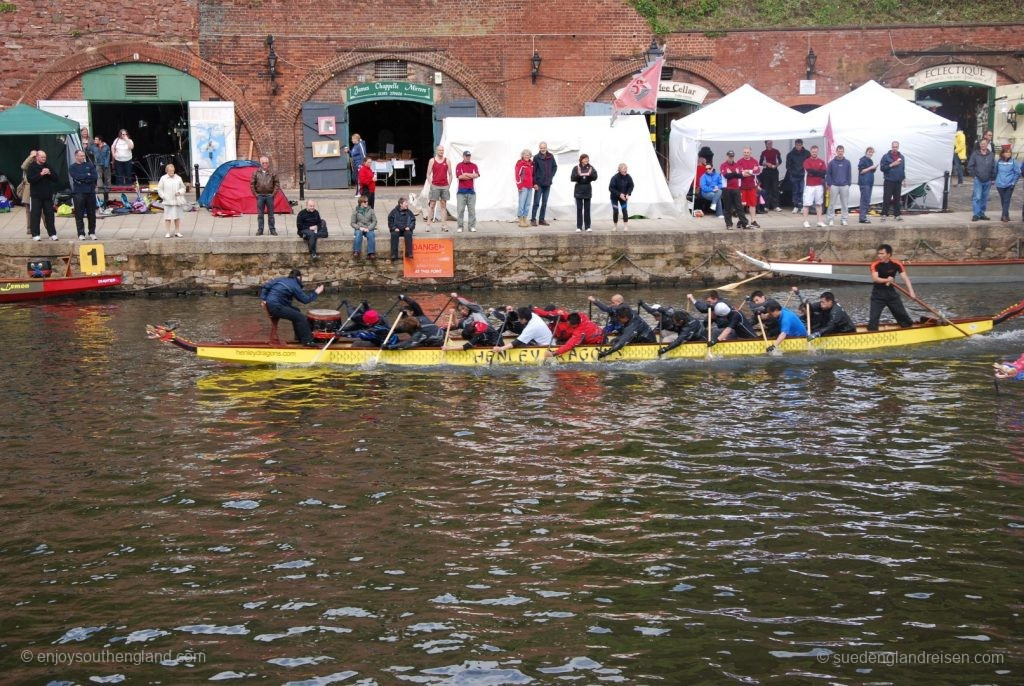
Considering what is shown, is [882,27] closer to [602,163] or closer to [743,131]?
[743,131]

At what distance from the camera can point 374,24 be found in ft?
97.5

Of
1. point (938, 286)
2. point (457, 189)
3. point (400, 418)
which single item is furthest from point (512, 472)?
point (938, 286)

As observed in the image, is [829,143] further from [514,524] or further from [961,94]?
[514,524]

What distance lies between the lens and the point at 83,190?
76.2 ft

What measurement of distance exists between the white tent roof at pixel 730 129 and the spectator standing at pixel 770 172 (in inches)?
12.1

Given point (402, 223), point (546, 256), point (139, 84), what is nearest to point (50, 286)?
point (402, 223)

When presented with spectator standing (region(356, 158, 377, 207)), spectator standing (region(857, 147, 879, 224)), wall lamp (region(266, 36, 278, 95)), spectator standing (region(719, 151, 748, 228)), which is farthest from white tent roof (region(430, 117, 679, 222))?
wall lamp (region(266, 36, 278, 95))

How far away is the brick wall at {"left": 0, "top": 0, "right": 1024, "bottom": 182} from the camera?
28.3 metres

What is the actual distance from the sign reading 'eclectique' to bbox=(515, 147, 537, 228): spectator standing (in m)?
→ 5.75

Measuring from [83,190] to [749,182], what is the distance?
550 inches

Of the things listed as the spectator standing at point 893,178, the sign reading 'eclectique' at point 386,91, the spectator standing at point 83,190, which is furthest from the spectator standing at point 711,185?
the spectator standing at point 83,190

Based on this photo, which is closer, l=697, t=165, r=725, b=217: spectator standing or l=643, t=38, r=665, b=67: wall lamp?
l=697, t=165, r=725, b=217: spectator standing

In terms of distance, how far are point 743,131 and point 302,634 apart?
19823mm

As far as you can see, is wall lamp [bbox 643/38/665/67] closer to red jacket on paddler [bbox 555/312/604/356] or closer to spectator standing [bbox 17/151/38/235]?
red jacket on paddler [bbox 555/312/604/356]
